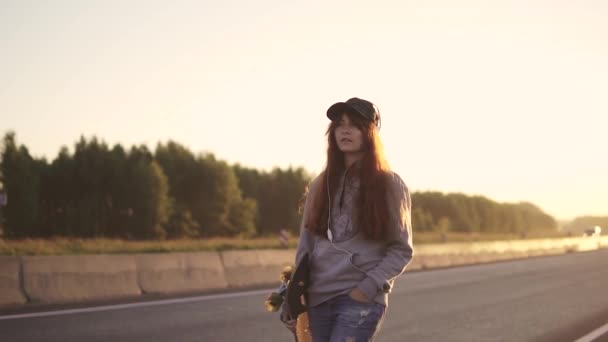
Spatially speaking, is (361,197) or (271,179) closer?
(361,197)

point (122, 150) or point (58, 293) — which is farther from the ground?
point (122, 150)

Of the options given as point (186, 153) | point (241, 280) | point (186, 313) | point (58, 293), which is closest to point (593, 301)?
point (241, 280)

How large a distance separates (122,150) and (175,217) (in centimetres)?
1097

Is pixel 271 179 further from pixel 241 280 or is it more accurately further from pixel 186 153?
pixel 241 280

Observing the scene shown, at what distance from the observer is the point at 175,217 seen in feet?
342

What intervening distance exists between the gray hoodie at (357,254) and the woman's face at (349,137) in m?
0.17

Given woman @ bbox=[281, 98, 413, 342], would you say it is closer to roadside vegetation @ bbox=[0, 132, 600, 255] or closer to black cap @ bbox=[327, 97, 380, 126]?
black cap @ bbox=[327, 97, 380, 126]

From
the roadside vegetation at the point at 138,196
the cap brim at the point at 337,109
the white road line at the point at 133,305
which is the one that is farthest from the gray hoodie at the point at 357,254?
the roadside vegetation at the point at 138,196

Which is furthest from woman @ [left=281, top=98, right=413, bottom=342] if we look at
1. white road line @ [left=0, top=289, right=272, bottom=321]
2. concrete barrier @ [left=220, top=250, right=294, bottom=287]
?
concrete barrier @ [left=220, top=250, right=294, bottom=287]

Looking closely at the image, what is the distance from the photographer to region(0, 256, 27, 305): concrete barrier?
35.6 feet

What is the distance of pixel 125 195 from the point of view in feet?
322

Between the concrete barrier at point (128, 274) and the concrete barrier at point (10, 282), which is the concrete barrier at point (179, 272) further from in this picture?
the concrete barrier at point (10, 282)

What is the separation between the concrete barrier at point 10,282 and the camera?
10859mm

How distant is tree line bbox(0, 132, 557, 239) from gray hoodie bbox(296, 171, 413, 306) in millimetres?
79660
